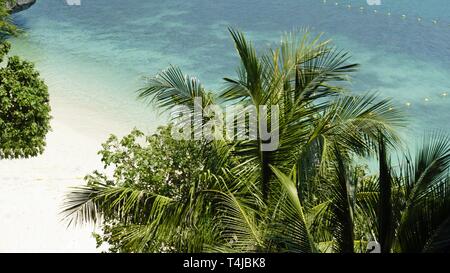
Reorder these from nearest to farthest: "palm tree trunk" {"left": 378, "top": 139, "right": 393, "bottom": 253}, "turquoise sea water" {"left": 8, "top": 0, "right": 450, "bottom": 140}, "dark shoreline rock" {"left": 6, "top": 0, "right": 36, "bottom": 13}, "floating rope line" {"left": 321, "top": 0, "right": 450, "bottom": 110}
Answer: "palm tree trunk" {"left": 378, "top": 139, "right": 393, "bottom": 253} < "turquoise sea water" {"left": 8, "top": 0, "right": 450, "bottom": 140} < "floating rope line" {"left": 321, "top": 0, "right": 450, "bottom": 110} < "dark shoreline rock" {"left": 6, "top": 0, "right": 36, "bottom": 13}

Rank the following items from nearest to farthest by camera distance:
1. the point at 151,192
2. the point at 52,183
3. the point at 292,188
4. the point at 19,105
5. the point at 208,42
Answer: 1. the point at 292,188
2. the point at 151,192
3. the point at 19,105
4. the point at 52,183
5. the point at 208,42

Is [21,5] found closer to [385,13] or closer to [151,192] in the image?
[385,13]

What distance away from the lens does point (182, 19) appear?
69.9ft

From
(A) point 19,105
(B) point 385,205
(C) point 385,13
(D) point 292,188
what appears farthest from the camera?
(C) point 385,13

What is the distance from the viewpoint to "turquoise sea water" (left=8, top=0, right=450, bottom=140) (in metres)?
16.4

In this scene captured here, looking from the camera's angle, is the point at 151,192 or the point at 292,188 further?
the point at 151,192

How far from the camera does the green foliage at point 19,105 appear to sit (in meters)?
9.09

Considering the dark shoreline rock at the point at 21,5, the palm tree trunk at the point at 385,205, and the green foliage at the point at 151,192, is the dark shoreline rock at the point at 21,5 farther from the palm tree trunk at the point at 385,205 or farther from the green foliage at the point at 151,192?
the palm tree trunk at the point at 385,205

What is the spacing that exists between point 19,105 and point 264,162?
482cm

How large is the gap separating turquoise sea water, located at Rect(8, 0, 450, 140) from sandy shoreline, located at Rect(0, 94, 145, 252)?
1.06 metres

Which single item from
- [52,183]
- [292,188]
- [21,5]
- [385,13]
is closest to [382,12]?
[385,13]

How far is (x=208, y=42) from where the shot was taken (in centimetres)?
1945

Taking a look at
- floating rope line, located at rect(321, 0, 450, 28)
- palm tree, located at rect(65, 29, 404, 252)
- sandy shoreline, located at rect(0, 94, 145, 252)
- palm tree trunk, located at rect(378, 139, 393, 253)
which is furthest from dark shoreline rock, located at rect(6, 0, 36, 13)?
palm tree trunk, located at rect(378, 139, 393, 253)

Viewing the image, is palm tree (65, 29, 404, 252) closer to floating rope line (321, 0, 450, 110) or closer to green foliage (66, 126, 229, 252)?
green foliage (66, 126, 229, 252)
